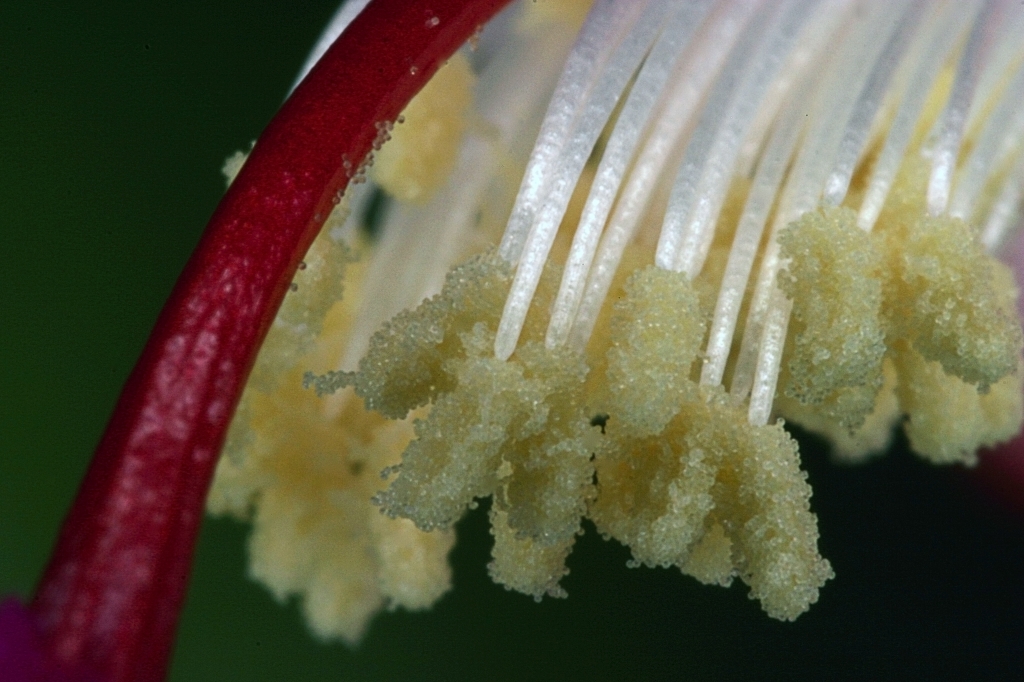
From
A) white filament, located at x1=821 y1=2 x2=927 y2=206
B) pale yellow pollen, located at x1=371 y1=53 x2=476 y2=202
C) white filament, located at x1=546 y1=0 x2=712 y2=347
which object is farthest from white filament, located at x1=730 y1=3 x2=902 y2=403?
pale yellow pollen, located at x1=371 y1=53 x2=476 y2=202

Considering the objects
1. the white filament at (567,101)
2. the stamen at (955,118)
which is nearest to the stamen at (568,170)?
the white filament at (567,101)

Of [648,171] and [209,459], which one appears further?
[648,171]

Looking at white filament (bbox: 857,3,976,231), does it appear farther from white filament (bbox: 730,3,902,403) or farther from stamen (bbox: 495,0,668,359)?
stamen (bbox: 495,0,668,359)

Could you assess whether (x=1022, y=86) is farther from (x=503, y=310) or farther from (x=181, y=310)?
(x=181, y=310)

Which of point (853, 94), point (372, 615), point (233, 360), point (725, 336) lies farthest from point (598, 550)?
point (233, 360)

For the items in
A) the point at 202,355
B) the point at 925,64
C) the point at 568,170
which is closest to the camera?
the point at 202,355

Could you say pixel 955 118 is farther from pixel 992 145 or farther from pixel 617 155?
pixel 617 155

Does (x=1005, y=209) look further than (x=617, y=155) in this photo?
Yes

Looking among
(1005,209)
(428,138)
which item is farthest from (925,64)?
(428,138)
